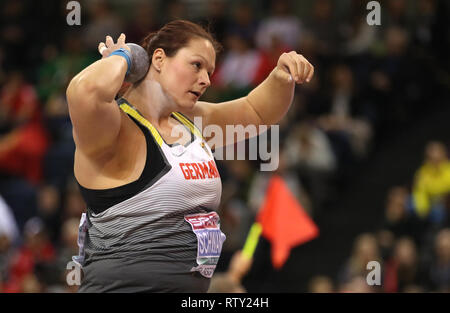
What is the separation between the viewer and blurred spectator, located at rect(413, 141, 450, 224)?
7.70 metres

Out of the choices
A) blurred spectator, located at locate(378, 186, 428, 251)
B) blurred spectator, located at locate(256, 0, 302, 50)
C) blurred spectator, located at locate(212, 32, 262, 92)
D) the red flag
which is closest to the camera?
the red flag

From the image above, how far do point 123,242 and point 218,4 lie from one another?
25.2 ft

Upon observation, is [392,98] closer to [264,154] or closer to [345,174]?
[345,174]

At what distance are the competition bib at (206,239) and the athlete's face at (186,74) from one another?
0.44 meters

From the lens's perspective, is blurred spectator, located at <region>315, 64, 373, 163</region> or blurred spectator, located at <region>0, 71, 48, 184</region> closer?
blurred spectator, located at <region>315, 64, 373, 163</region>

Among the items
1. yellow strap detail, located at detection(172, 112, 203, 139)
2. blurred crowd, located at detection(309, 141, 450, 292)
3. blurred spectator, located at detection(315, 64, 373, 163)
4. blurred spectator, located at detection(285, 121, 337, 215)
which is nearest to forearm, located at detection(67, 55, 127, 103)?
yellow strap detail, located at detection(172, 112, 203, 139)

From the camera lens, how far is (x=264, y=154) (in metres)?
7.99

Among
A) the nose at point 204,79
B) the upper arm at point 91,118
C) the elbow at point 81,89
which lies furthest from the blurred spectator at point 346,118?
the elbow at point 81,89

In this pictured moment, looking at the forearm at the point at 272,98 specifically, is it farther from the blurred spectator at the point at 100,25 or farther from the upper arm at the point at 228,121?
the blurred spectator at the point at 100,25

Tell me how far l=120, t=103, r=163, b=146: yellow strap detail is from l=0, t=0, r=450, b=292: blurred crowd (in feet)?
12.1

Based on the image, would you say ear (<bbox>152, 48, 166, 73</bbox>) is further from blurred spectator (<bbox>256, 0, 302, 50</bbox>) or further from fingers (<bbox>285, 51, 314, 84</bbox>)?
blurred spectator (<bbox>256, 0, 302, 50</bbox>)
